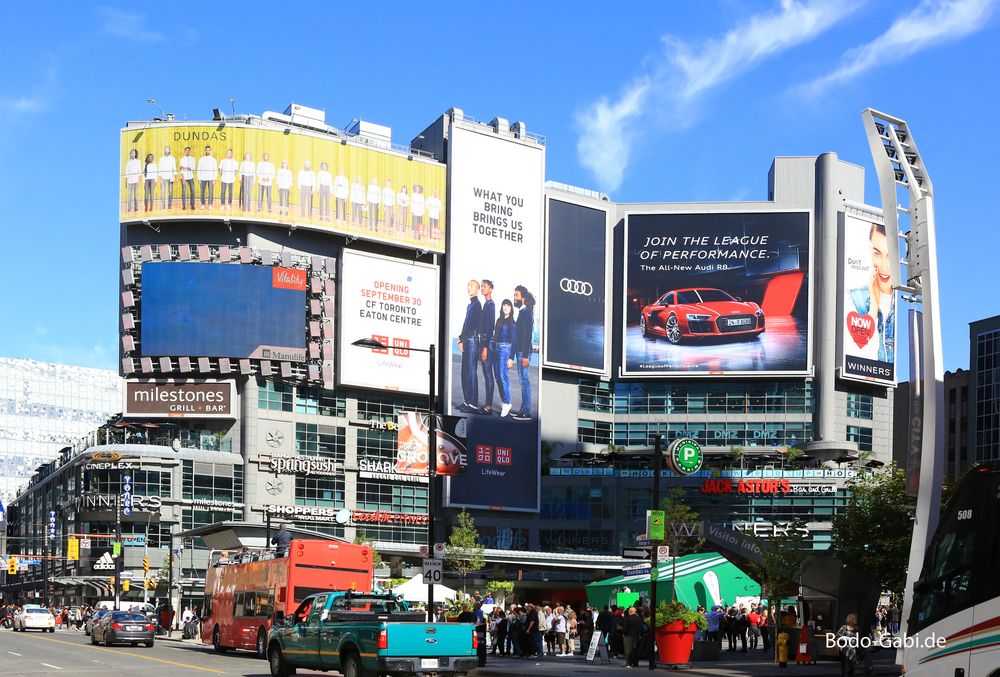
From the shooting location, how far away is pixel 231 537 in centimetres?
Answer: 7012

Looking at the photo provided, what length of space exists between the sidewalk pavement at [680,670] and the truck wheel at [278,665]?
4.98 m

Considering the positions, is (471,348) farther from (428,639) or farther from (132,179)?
(428,639)

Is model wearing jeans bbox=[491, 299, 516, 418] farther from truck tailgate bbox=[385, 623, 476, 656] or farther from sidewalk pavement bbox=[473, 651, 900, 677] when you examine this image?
truck tailgate bbox=[385, 623, 476, 656]

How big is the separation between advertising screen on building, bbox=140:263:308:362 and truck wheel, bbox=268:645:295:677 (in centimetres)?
8145

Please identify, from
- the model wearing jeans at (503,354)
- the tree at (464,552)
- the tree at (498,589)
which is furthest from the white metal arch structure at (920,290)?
the model wearing jeans at (503,354)

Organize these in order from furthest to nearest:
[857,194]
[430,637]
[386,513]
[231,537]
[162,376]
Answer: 1. [857,194]
2. [386,513]
3. [162,376]
4. [231,537]
5. [430,637]

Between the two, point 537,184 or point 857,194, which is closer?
point 537,184

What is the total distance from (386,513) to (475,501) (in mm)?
8271

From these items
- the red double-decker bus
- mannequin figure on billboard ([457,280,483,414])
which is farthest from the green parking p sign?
the red double-decker bus

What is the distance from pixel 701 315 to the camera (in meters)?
132

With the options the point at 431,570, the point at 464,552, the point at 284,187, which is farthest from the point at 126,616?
the point at 284,187

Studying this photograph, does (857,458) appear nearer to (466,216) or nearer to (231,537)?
(466,216)

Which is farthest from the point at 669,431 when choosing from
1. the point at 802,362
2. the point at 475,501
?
the point at 475,501

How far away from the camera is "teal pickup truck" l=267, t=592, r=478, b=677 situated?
25.2 m
